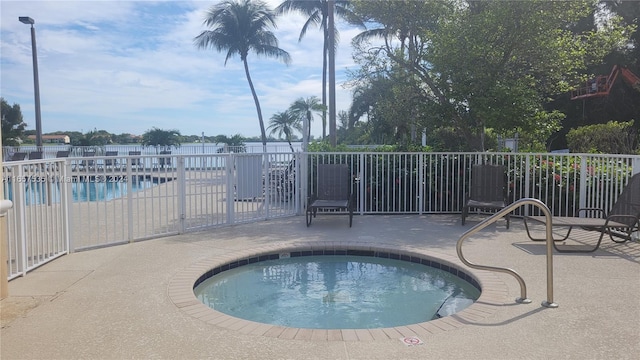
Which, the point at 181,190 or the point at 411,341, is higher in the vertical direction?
the point at 181,190

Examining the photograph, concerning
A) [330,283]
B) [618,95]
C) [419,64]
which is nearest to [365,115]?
[618,95]

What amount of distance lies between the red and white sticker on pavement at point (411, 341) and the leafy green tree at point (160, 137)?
2417 centimetres

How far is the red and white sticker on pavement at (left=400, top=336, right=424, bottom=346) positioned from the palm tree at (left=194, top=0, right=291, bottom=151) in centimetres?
2211

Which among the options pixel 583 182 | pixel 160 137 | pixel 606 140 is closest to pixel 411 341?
pixel 583 182

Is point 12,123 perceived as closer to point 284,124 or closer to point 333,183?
point 284,124

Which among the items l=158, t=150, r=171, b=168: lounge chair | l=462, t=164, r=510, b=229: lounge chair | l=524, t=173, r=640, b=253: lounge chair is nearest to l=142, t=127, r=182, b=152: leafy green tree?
l=158, t=150, r=171, b=168: lounge chair

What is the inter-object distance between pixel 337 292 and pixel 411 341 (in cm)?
176

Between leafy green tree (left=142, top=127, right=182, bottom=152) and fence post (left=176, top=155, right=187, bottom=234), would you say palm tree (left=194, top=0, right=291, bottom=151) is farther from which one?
fence post (left=176, top=155, right=187, bottom=234)

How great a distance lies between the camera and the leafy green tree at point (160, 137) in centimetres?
2528

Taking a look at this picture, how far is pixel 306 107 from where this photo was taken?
2489 centimetres

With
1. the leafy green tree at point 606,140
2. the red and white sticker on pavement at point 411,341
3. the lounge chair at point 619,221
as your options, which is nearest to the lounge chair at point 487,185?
the lounge chair at point 619,221

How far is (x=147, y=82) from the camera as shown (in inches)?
592

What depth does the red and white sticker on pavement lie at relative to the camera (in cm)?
295

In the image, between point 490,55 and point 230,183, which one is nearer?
point 230,183
